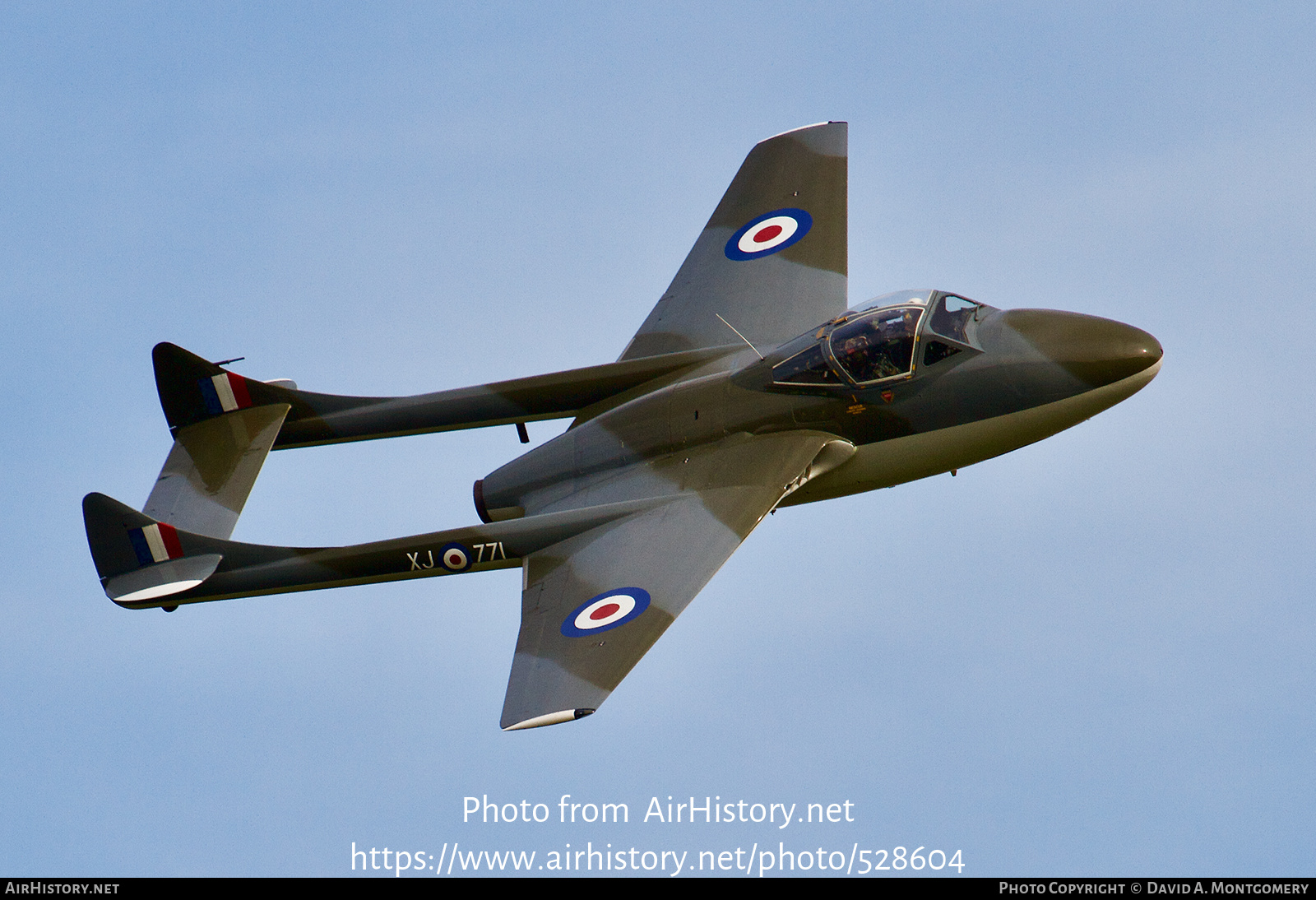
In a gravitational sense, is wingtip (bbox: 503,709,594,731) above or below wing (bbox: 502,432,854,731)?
below

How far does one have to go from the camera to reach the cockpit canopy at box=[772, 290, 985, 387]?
2323 centimetres

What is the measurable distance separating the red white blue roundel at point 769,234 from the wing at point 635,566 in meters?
4.72

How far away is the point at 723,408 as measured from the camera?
2414 cm

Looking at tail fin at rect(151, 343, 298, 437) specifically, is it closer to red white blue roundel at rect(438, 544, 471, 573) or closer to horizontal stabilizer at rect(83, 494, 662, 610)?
horizontal stabilizer at rect(83, 494, 662, 610)

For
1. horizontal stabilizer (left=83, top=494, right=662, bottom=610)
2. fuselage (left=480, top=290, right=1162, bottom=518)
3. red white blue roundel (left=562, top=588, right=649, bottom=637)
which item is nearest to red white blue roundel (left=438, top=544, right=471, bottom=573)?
horizontal stabilizer (left=83, top=494, right=662, bottom=610)

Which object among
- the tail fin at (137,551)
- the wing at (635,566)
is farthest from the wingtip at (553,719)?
the tail fin at (137,551)

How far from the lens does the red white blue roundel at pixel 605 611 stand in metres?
21.8

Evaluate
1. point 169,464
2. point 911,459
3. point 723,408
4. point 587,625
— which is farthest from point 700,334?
point 169,464

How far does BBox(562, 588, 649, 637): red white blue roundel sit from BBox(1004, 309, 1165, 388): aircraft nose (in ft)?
21.5

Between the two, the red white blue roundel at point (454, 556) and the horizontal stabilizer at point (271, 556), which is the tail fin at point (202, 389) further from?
the red white blue roundel at point (454, 556)

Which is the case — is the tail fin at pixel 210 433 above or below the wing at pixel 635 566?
above

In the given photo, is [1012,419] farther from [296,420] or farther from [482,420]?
[296,420]

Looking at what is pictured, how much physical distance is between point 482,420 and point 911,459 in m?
7.01

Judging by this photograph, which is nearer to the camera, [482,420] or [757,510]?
[757,510]
